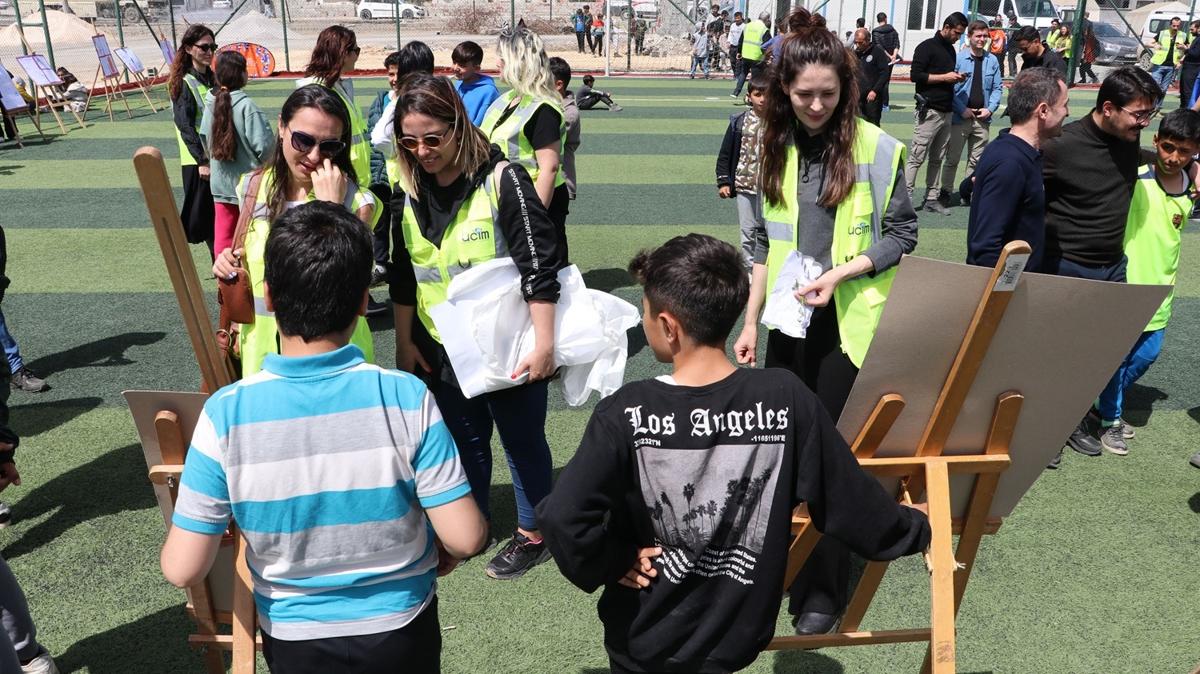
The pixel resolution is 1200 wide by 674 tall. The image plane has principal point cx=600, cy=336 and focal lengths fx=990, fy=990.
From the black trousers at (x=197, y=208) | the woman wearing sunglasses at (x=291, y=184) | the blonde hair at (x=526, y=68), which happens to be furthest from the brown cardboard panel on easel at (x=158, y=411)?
the blonde hair at (x=526, y=68)

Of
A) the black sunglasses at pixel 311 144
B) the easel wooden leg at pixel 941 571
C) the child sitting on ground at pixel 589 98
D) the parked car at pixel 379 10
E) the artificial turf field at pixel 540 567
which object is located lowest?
the artificial turf field at pixel 540 567

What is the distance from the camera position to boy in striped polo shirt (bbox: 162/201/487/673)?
1.94 metres

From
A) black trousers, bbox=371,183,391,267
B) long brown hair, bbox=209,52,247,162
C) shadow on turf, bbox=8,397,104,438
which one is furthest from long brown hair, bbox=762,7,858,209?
shadow on turf, bbox=8,397,104,438

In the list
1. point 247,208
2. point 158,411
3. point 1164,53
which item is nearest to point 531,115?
point 247,208

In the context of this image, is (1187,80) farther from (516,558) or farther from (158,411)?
(158,411)

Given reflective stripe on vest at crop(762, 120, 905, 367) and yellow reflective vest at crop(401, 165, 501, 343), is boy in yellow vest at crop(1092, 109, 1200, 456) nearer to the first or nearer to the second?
reflective stripe on vest at crop(762, 120, 905, 367)

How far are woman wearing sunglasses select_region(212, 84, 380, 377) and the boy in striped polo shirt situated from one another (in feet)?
3.52

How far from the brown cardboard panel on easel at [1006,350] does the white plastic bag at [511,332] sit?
1142mm

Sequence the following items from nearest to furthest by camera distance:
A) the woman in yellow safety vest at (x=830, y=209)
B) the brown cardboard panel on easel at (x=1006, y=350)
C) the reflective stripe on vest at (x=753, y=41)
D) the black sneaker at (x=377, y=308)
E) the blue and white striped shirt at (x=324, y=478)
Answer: the blue and white striped shirt at (x=324, y=478)
the brown cardboard panel on easel at (x=1006, y=350)
the woman in yellow safety vest at (x=830, y=209)
the black sneaker at (x=377, y=308)
the reflective stripe on vest at (x=753, y=41)

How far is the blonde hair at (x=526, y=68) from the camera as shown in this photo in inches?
202

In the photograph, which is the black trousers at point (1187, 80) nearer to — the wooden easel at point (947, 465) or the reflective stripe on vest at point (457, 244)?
the wooden easel at point (947, 465)

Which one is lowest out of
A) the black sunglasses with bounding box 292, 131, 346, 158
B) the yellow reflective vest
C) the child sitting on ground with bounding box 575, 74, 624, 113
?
the child sitting on ground with bounding box 575, 74, 624, 113

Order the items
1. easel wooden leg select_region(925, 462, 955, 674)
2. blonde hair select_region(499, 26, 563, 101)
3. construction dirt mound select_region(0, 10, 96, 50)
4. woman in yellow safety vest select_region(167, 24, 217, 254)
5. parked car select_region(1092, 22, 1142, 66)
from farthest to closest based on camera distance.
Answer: construction dirt mound select_region(0, 10, 96, 50) → parked car select_region(1092, 22, 1142, 66) → woman in yellow safety vest select_region(167, 24, 217, 254) → blonde hair select_region(499, 26, 563, 101) → easel wooden leg select_region(925, 462, 955, 674)

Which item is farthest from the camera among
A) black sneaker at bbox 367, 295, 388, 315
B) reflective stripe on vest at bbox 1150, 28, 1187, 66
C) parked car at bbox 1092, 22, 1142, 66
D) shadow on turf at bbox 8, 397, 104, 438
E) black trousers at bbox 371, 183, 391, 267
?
parked car at bbox 1092, 22, 1142, 66
